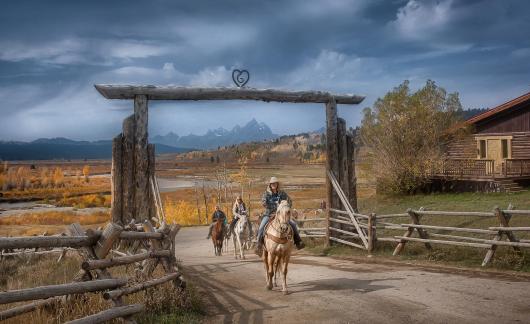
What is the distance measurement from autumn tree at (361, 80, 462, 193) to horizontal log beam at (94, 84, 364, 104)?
1822 cm

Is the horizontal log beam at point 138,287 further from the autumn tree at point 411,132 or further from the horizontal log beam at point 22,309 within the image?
the autumn tree at point 411,132

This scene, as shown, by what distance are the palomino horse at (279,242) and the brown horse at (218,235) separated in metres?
9.94

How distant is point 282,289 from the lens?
416 inches

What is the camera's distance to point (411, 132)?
34.5 metres

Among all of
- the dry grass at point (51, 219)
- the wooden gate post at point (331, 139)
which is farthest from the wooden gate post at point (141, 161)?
the dry grass at point (51, 219)

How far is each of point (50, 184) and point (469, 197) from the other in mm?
103672

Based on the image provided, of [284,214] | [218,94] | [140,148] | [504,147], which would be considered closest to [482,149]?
[504,147]

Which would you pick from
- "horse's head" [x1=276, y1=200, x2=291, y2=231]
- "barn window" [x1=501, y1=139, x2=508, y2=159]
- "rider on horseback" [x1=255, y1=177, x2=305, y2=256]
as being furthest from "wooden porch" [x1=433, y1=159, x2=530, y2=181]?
"horse's head" [x1=276, y1=200, x2=291, y2=231]

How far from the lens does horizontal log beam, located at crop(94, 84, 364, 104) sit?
13547 millimetres

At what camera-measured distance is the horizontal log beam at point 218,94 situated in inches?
533

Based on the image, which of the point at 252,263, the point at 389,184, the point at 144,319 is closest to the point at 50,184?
the point at 389,184

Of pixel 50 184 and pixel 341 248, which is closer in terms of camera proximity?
pixel 341 248

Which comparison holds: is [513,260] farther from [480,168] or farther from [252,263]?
[480,168]

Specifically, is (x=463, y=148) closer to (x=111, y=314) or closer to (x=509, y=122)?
(x=509, y=122)
